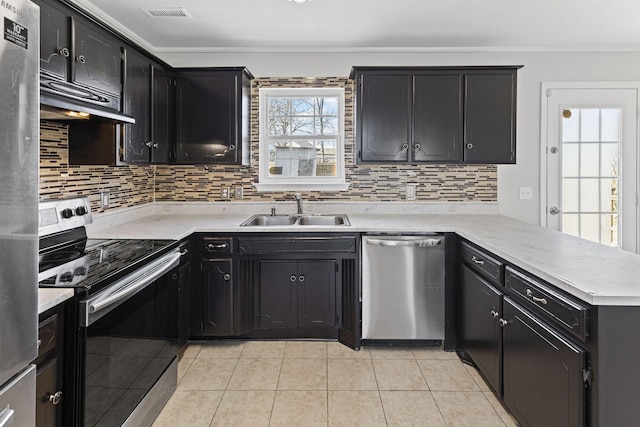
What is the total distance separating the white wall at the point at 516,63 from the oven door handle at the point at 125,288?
2078 millimetres

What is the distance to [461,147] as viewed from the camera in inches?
132

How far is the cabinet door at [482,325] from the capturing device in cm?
222

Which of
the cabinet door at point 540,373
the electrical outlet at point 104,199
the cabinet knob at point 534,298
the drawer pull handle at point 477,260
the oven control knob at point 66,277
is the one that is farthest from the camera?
the electrical outlet at point 104,199

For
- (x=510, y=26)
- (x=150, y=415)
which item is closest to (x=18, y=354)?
(x=150, y=415)

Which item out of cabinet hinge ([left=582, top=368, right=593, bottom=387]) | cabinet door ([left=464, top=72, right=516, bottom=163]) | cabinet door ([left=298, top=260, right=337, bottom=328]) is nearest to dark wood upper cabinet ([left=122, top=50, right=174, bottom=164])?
cabinet door ([left=298, top=260, right=337, bottom=328])

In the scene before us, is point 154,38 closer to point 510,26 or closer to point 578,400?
point 510,26

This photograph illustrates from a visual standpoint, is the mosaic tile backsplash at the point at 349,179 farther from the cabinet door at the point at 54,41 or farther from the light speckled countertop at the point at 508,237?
the cabinet door at the point at 54,41

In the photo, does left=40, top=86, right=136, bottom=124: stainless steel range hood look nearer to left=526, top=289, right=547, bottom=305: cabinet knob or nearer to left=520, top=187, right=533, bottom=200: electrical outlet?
left=526, top=289, right=547, bottom=305: cabinet knob

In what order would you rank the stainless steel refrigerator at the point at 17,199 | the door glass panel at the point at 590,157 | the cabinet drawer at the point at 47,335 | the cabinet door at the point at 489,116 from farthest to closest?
the door glass panel at the point at 590,157, the cabinet door at the point at 489,116, the cabinet drawer at the point at 47,335, the stainless steel refrigerator at the point at 17,199

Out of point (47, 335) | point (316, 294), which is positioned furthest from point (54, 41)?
point (316, 294)

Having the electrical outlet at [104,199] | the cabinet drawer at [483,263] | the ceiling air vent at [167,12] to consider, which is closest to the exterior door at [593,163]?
the cabinet drawer at [483,263]

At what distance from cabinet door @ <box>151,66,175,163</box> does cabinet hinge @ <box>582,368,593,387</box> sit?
2828 millimetres

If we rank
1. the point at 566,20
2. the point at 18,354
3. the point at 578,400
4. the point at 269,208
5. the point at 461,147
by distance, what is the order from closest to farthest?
1. the point at 18,354
2. the point at 578,400
3. the point at 566,20
4. the point at 461,147
5. the point at 269,208

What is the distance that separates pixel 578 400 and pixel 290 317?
1.98 m
